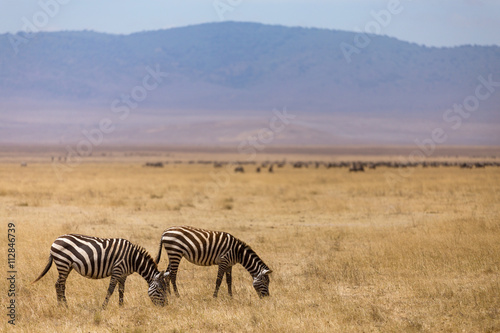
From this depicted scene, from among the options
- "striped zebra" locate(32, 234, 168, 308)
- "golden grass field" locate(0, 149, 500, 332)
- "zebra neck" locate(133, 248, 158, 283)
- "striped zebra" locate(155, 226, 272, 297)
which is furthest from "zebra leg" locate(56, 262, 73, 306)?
"striped zebra" locate(155, 226, 272, 297)

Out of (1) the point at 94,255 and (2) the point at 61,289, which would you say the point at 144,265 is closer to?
(1) the point at 94,255

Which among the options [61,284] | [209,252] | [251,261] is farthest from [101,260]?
[251,261]

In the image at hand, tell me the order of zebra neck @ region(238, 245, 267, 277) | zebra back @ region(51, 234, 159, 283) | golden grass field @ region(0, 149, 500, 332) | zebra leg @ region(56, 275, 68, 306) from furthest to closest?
zebra neck @ region(238, 245, 267, 277)
zebra leg @ region(56, 275, 68, 306)
zebra back @ region(51, 234, 159, 283)
golden grass field @ region(0, 149, 500, 332)

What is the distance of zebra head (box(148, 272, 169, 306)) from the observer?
1002cm

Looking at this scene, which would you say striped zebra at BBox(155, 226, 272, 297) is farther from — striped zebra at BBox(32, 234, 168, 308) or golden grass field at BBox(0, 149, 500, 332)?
striped zebra at BBox(32, 234, 168, 308)

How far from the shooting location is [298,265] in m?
14.3

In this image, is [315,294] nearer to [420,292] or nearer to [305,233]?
[420,292]

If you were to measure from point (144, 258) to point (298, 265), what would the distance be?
5015 millimetres

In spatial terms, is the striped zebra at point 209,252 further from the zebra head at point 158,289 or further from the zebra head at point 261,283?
the zebra head at point 158,289

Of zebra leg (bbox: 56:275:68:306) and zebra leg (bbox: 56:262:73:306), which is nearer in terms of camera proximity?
zebra leg (bbox: 56:262:73:306)

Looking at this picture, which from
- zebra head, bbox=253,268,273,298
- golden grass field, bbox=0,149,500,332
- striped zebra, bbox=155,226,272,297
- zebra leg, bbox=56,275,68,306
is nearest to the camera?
golden grass field, bbox=0,149,500,332

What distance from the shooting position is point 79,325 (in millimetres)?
9461

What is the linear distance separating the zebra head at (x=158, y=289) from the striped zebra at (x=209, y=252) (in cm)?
43

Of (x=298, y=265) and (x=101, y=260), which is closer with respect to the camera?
(x=101, y=260)
